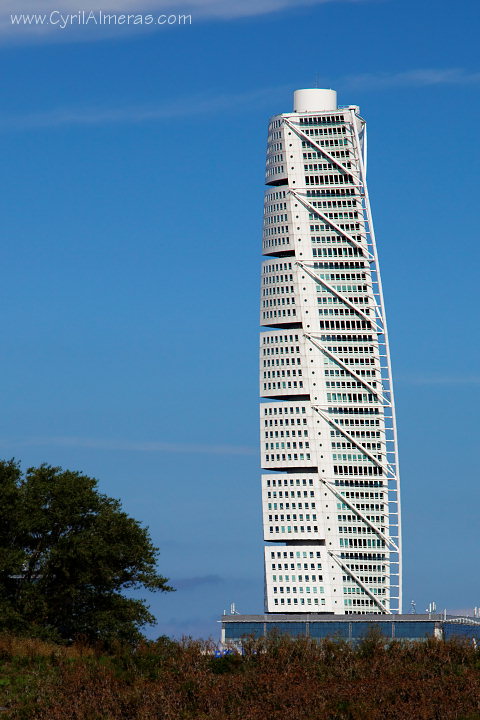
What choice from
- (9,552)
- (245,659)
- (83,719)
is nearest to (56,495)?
(9,552)

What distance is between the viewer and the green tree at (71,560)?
80.6 meters

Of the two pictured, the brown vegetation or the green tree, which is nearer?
the brown vegetation

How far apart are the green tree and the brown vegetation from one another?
14.4m

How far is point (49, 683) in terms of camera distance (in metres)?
57.4

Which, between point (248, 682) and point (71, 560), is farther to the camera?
point (71, 560)

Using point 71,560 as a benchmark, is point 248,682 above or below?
below

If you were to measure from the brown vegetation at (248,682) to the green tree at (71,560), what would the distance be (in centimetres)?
1443

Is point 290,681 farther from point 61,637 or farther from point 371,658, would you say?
point 61,637

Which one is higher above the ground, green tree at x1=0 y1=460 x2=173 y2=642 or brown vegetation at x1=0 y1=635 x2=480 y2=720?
green tree at x1=0 y1=460 x2=173 y2=642

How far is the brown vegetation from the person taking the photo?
53.1 meters

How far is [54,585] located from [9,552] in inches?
138

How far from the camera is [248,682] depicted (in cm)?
5669

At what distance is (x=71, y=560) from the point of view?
81.6m

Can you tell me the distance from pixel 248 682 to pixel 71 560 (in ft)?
88.3
